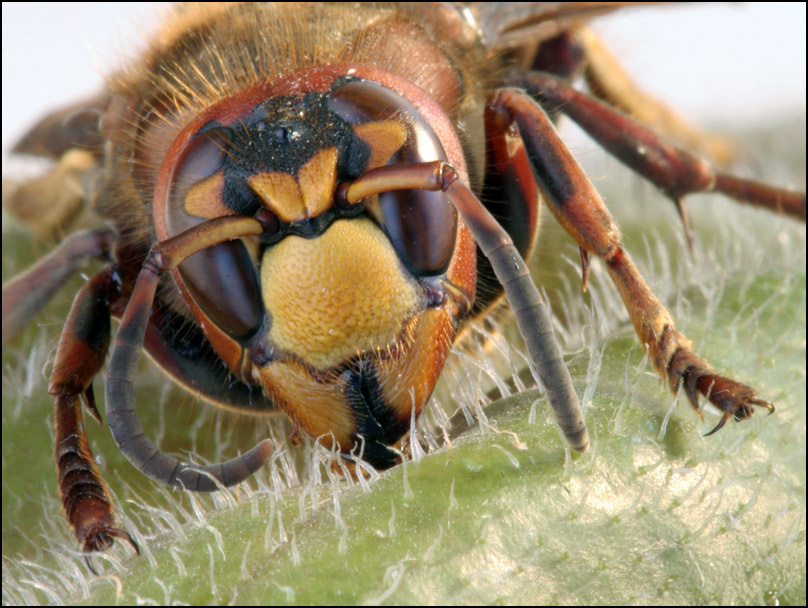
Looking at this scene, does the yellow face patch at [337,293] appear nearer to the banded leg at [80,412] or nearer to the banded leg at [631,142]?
the banded leg at [80,412]

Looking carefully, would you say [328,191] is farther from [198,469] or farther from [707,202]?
[707,202]

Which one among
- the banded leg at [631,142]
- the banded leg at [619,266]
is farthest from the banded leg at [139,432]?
the banded leg at [631,142]

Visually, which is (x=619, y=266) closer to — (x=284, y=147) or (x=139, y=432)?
(x=284, y=147)

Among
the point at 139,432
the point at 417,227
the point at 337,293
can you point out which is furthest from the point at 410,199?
the point at 139,432

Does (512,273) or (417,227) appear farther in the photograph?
(417,227)

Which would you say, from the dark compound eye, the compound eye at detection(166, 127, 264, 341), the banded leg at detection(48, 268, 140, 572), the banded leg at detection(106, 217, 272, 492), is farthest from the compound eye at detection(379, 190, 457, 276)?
the banded leg at detection(48, 268, 140, 572)

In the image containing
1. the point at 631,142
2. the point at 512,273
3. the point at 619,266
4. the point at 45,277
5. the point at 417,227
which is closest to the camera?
the point at 512,273

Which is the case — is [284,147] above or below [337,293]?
above

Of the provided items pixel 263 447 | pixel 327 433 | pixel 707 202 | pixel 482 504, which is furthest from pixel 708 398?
pixel 707 202
